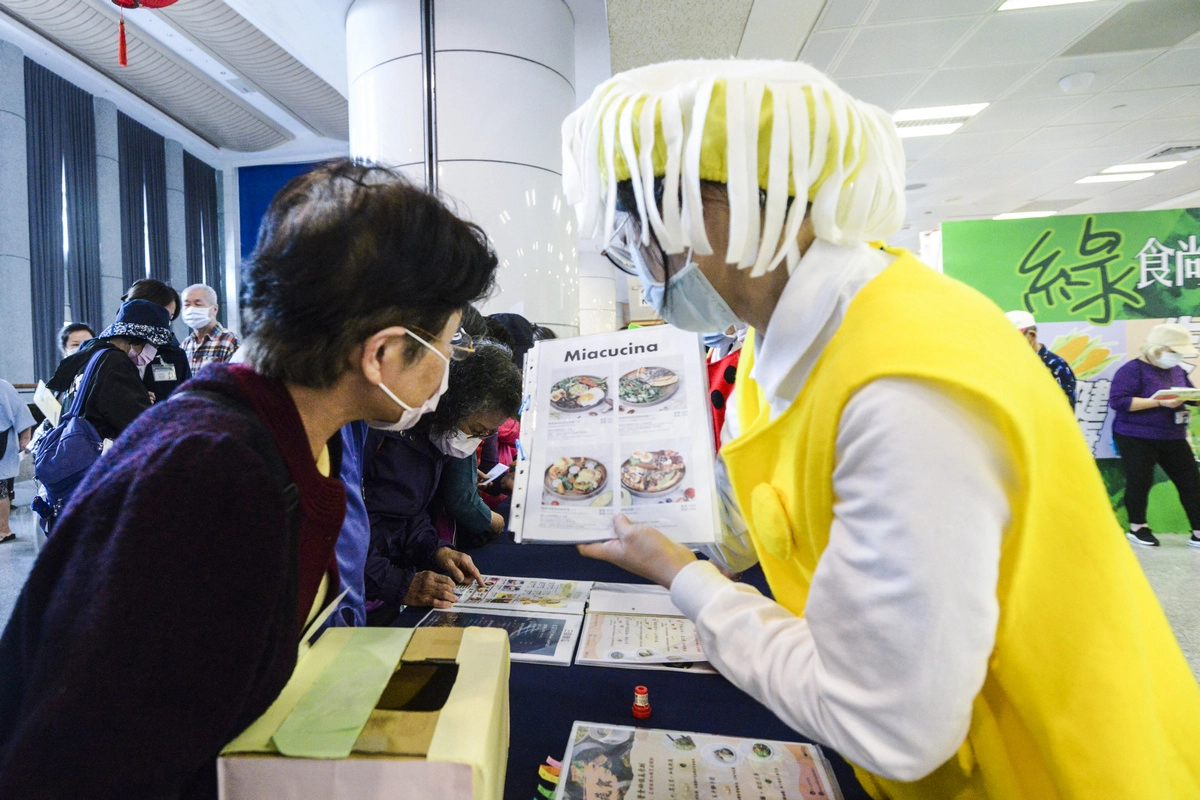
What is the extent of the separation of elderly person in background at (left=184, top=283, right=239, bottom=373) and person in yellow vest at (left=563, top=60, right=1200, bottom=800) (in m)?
4.43

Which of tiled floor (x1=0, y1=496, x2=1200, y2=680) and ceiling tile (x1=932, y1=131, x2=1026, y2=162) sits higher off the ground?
ceiling tile (x1=932, y1=131, x2=1026, y2=162)

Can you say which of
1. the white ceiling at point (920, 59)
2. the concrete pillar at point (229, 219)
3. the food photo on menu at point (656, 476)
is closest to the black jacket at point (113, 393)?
the white ceiling at point (920, 59)

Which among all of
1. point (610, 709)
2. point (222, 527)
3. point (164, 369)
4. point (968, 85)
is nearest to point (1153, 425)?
point (968, 85)

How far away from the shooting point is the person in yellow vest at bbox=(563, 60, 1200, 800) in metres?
0.55

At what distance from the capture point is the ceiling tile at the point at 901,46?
4152 mm

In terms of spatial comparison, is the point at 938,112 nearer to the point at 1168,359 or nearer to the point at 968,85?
the point at 968,85

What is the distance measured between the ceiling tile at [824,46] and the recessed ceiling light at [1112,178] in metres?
5.63

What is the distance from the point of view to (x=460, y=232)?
2.91 feet

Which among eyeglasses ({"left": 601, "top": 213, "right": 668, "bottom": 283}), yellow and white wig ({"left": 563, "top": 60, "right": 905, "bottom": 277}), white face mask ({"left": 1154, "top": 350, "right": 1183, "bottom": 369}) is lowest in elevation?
white face mask ({"left": 1154, "top": 350, "right": 1183, "bottom": 369})

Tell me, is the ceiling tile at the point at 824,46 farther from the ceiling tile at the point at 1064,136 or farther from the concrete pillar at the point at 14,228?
the concrete pillar at the point at 14,228

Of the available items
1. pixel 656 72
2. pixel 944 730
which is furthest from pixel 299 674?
pixel 656 72

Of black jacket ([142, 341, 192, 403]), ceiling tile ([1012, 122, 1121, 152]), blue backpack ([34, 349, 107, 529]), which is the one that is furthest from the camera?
ceiling tile ([1012, 122, 1121, 152])

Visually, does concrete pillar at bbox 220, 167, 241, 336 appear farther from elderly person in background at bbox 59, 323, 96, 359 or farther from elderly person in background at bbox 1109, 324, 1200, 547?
elderly person in background at bbox 1109, 324, 1200, 547

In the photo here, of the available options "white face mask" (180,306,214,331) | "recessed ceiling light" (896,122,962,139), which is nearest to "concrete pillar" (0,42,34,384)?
"white face mask" (180,306,214,331)
